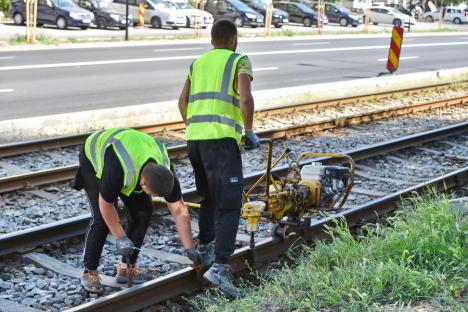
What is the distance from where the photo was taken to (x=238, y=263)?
21.8ft

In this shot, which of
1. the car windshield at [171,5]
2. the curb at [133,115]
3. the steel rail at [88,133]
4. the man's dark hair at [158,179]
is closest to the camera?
the man's dark hair at [158,179]

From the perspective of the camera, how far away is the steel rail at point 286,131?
28.8 ft

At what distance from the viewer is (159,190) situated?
5105 mm

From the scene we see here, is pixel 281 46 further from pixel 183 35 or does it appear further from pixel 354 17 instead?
pixel 354 17

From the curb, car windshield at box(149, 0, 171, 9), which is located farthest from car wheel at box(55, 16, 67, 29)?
the curb

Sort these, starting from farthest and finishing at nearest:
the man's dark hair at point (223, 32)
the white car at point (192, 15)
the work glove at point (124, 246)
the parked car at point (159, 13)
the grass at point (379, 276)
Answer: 1. the parked car at point (159, 13)
2. the white car at point (192, 15)
3. the man's dark hair at point (223, 32)
4. the work glove at point (124, 246)
5. the grass at point (379, 276)

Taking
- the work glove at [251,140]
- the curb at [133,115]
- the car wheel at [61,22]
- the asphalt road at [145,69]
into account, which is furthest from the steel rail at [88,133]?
the car wheel at [61,22]

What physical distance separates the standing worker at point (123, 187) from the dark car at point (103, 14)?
97.4 ft

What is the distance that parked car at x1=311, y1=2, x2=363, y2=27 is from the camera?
2003 inches

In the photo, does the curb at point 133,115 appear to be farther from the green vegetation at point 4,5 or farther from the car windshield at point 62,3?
the green vegetation at point 4,5

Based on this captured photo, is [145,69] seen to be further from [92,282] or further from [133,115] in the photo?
[92,282]

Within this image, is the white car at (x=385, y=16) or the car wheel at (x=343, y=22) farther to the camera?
the white car at (x=385, y=16)

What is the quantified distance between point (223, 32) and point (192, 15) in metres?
33.2

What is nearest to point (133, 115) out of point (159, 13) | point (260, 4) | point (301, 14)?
point (159, 13)
